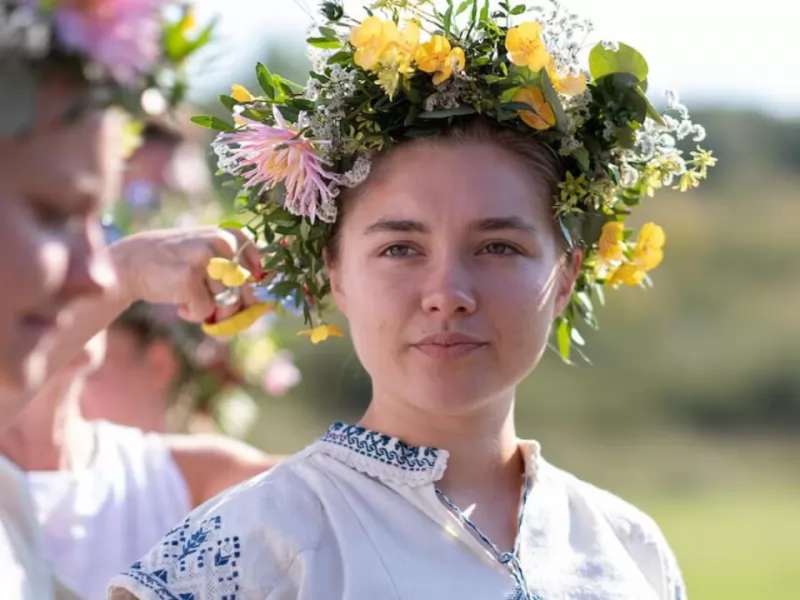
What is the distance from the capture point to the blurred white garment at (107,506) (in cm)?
369

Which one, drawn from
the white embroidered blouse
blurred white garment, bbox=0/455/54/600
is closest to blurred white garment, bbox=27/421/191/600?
blurred white garment, bbox=0/455/54/600

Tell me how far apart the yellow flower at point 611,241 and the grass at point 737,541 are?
34.4 feet

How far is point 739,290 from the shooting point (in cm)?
1878

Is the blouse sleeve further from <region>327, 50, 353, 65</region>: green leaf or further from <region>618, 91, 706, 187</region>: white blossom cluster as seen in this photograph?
<region>618, 91, 706, 187</region>: white blossom cluster

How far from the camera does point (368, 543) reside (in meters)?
2.58

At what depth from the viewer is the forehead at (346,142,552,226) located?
104 inches

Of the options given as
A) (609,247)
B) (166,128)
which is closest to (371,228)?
(609,247)

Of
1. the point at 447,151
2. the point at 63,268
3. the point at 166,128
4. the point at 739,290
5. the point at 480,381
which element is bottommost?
the point at 63,268

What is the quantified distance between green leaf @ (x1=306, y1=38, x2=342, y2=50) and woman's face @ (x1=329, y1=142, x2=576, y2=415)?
25 centimetres

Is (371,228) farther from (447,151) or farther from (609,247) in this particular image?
(609,247)

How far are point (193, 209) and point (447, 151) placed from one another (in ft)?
7.81

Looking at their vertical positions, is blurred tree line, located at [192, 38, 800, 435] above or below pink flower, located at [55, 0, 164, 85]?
above

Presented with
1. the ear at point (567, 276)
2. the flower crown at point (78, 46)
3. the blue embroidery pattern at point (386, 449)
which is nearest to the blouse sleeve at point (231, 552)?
the blue embroidery pattern at point (386, 449)

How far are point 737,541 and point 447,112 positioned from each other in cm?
1416
